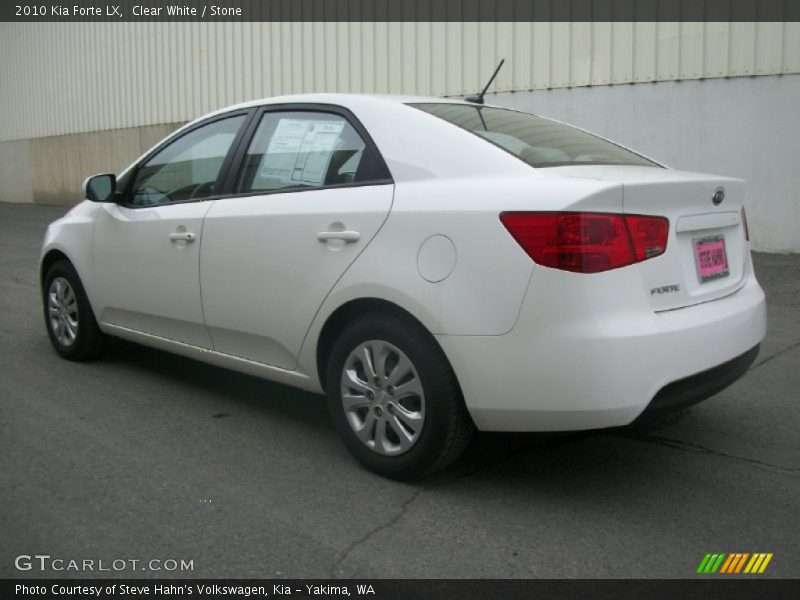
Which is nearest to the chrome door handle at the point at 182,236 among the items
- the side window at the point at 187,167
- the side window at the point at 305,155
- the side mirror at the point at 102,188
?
the side window at the point at 187,167

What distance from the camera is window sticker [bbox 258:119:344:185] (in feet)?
12.1

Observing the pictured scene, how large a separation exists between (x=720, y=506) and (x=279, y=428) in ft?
6.75

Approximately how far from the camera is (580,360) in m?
2.78

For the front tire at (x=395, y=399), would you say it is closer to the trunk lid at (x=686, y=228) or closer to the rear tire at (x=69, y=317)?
the trunk lid at (x=686, y=228)

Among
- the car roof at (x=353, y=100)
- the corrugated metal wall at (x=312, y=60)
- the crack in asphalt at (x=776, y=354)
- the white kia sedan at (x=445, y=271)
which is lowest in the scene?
the crack in asphalt at (x=776, y=354)

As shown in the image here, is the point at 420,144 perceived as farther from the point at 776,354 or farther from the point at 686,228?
the point at 776,354

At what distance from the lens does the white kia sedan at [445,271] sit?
2.82m

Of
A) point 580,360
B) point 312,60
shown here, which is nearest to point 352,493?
point 580,360

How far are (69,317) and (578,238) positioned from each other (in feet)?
12.1

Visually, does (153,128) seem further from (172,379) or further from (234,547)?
(234,547)

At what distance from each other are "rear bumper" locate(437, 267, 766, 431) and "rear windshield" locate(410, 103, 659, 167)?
0.67 meters

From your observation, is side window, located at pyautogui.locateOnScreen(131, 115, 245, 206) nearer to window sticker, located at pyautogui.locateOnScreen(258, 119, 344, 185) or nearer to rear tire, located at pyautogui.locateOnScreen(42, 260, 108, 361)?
window sticker, located at pyautogui.locateOnScreen(258, 119, 344, 185)
